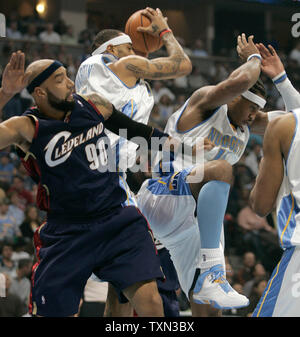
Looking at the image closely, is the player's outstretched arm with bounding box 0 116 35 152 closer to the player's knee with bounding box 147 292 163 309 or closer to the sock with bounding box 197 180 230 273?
the player's knee with bounding box 147 292 163 309

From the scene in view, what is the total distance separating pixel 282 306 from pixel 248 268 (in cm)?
672

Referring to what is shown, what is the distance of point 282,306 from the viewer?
3145mm

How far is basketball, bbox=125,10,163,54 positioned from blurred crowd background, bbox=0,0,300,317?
149 cm

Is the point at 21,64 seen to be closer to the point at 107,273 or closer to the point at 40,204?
the point at 40,204

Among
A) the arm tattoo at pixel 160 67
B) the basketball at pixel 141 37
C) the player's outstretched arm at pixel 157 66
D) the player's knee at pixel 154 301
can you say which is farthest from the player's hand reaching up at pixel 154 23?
the player's knee at pixel 154 301

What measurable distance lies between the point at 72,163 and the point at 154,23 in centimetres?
152

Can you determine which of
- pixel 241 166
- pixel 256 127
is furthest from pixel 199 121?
pixel 241 166

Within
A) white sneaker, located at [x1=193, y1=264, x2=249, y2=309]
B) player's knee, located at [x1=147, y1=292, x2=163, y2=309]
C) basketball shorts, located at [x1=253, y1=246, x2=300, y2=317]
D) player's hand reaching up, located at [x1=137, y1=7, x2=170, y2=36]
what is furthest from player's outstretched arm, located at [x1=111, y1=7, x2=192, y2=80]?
basketball shorts, located at [x1=253, y1=246, x2=300, y2=317]

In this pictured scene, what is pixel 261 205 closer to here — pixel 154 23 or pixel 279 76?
pixel 279 76

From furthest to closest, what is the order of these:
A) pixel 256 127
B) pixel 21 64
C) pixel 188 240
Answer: pixel 256 127 → pixel 188 240 → pixel 21 64

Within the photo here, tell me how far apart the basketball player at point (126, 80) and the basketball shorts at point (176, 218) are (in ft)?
1.42

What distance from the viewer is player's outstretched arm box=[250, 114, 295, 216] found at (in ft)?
10.5

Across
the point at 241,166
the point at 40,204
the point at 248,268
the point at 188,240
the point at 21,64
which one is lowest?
the point at 248,268

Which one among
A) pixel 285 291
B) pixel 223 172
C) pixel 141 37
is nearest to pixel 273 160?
pixel 285 291
